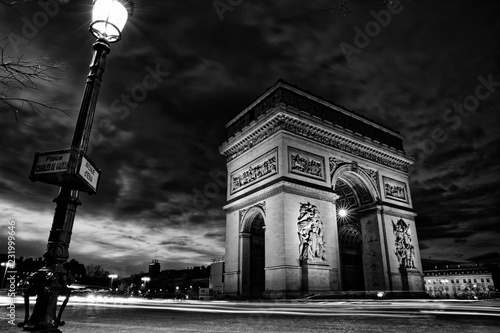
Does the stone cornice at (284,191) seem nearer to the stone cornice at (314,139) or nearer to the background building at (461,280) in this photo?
the stone cornice at (314,139)

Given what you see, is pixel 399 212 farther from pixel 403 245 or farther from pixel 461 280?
pixel 461 280

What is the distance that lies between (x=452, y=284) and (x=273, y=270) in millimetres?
89976

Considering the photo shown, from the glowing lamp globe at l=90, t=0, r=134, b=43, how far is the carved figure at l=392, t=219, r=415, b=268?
2327 cm

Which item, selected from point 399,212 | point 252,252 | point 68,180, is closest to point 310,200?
point 252,252

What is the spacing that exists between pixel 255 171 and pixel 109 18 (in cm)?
1737

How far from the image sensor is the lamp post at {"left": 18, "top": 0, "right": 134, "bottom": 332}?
269 centimetres

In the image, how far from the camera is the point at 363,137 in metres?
23.1

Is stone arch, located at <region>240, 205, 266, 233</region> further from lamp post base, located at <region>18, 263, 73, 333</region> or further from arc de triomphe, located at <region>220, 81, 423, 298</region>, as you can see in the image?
Result: lamp post base, located at <region>18, 263, 73, 333</region>

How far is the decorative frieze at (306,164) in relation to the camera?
1879cm

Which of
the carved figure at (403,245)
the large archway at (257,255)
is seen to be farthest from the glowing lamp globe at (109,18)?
the carved figure at (403,245)

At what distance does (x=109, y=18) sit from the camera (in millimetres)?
3547

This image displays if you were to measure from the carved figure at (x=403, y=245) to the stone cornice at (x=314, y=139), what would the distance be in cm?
486

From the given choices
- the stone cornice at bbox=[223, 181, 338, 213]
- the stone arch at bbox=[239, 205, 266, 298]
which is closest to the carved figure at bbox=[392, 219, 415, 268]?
the stone cornice at bbox=[223, 181, 338, 213]

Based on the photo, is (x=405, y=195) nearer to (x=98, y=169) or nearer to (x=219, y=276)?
Answer: (x=219, y=276)
